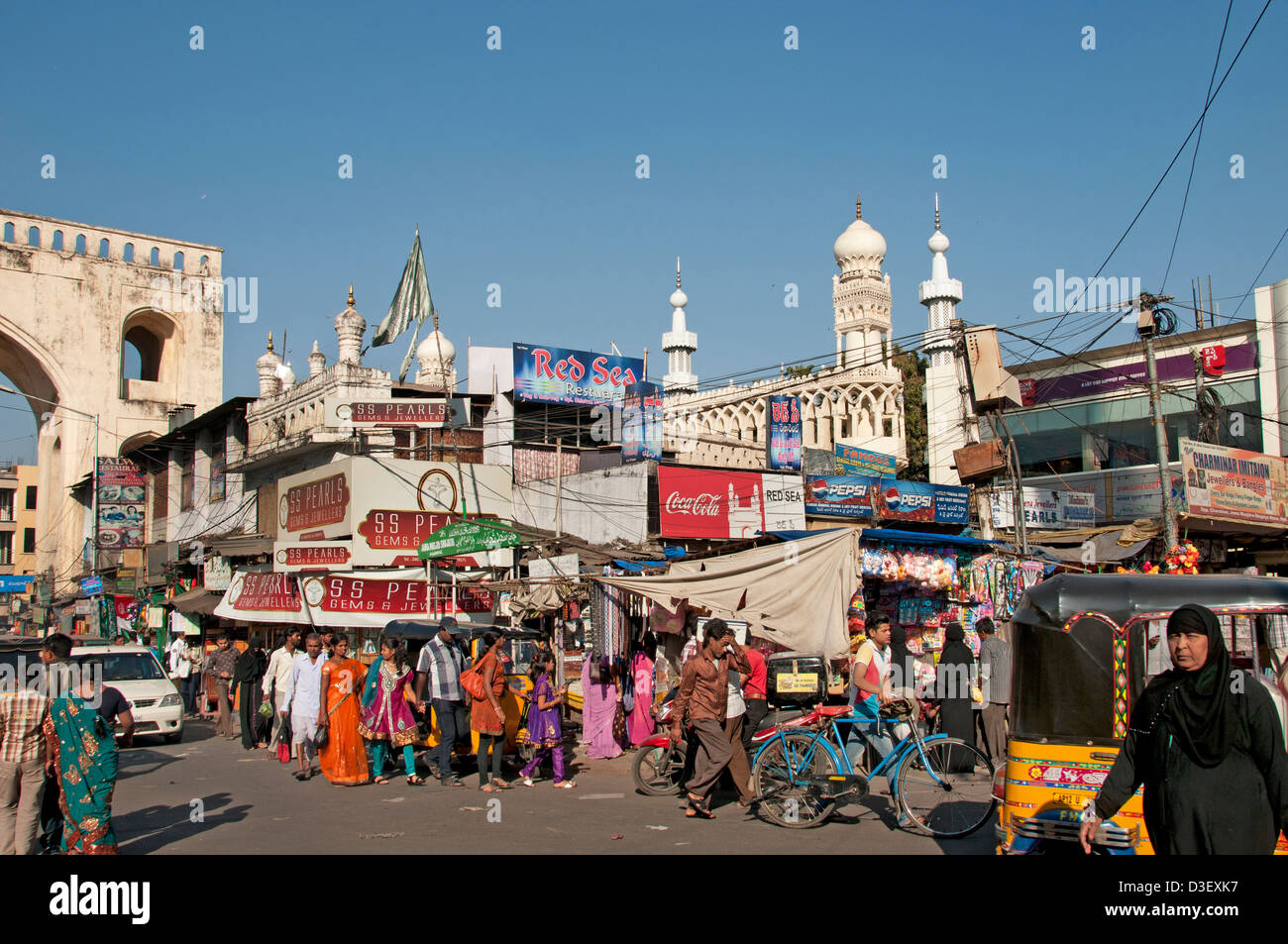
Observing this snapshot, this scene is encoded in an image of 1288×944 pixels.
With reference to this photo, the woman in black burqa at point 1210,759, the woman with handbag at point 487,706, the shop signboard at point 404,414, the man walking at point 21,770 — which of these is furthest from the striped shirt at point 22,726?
the shop signboard at point 404,414

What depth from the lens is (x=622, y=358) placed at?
24516 millimetres

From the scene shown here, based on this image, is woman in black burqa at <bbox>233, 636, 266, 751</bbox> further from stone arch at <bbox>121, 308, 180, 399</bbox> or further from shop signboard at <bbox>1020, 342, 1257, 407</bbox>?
stone arch at <bbox>121, 308, 180, 399</bbox>

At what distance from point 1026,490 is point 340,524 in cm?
1512

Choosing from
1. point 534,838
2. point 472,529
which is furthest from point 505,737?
point 472,529

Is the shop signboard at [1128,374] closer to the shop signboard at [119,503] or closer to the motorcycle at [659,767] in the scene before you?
the motorcycle at [659,767]

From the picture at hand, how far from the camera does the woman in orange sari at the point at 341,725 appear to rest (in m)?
11.5

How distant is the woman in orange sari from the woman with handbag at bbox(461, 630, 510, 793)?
5.36 ft

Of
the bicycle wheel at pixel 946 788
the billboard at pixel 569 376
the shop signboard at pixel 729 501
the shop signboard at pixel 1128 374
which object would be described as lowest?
the bicycle wheel at pixel 946 788

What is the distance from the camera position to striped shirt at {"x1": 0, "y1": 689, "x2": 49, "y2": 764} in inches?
254

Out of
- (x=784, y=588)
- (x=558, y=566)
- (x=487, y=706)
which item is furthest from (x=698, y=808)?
(x=558, y=566)

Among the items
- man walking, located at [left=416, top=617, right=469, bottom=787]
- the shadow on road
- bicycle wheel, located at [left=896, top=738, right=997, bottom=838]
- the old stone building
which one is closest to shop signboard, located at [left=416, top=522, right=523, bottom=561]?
man walking, located at [left=416, top=617, right=469, bottom=787]

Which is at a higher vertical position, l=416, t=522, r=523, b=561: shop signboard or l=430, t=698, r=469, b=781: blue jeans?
l=416, t=522, r=523, b=561: shop signboard

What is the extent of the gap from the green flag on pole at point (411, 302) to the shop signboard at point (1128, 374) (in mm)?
19174

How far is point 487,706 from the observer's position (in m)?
10.6
